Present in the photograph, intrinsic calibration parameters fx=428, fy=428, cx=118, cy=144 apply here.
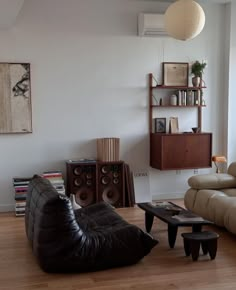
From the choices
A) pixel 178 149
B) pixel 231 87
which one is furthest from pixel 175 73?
pixel 178 149

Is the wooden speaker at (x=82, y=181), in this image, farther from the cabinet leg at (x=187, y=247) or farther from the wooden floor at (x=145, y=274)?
the cabinet leg at (x=187, y=247)

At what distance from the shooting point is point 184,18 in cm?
388

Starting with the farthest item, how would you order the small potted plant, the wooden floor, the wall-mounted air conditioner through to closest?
the small potted plant → the wall-mounted air conditioner → the wooden floor

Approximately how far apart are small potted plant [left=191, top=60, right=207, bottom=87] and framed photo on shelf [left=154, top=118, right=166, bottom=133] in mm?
711

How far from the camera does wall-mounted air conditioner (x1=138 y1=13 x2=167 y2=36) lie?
5984 mm

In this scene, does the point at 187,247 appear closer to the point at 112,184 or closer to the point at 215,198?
the point at 215,198

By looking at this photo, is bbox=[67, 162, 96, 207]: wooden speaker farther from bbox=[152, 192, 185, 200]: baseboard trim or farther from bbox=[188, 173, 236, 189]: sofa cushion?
bbox=[188, 173, 236, 189]: sofa cushion

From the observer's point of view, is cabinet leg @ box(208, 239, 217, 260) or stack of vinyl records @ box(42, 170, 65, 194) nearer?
cabinet leg @ box(208, 239, 217, 260)

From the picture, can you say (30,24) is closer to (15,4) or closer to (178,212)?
(15,4)

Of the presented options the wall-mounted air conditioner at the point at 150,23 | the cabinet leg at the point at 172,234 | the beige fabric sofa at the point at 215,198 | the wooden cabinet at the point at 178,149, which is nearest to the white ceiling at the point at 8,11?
the wall-mounted air conditioner at the point at 150,23

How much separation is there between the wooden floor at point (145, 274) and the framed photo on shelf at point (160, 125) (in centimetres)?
232

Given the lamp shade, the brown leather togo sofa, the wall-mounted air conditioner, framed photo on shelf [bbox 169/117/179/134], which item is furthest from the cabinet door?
the brown leather togo sofa

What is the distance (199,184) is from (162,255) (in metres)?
1.41

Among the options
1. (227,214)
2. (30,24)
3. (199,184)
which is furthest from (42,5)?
(227,214)
